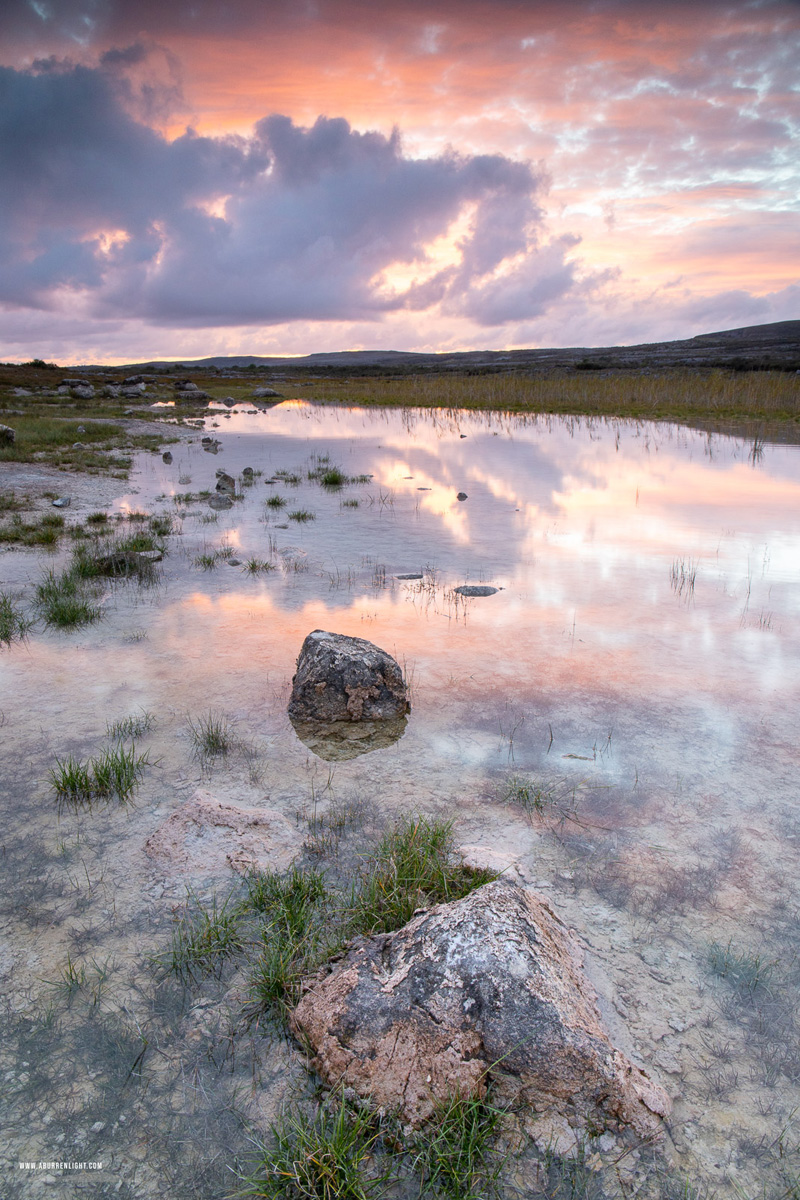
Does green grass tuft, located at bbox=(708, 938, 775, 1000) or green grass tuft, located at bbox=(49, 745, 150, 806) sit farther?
green grass tuft, located at bbox=(49, 745, 150, 806)

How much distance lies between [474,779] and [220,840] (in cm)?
130

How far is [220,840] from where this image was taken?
293cm

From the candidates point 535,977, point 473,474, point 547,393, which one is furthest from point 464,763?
point 547,393

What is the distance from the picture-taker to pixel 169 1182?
66.4 inches

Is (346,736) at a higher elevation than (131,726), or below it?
below

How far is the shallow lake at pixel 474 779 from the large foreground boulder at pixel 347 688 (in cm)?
20

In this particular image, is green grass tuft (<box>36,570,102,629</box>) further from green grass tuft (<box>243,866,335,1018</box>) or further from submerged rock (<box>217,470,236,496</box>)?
submerged rock (<box>217,470,236,496</box>)

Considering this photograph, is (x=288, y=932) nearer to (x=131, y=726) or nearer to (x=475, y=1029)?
(x=475, y=1029)

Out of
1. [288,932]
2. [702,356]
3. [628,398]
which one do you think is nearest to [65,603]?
[288,932]

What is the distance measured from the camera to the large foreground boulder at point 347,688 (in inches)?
160

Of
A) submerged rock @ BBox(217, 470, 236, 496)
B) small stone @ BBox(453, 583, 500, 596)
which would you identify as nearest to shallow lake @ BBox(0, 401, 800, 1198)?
small stone @ BBox(453, 583, 500, 596)

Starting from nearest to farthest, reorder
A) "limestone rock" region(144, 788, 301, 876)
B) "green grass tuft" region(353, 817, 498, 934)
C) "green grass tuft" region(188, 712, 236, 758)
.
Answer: "green grass tuft" region(353, 817, 498, 934) < "limestone rock" region(144, 788, 301, 876) < "green grass tuft" region(188, 712, 236, 758)

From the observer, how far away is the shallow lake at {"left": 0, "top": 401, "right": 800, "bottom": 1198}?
1.91 metres

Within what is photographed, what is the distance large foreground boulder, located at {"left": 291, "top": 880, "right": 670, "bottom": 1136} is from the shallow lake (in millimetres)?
178
